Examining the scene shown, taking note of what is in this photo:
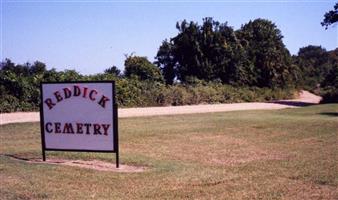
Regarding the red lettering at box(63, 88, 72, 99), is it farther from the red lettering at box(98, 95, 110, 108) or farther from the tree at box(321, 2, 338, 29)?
the tree at box(321, 2, 338, 29)

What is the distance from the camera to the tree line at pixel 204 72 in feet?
102

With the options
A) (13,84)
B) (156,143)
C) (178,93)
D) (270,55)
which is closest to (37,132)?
(156,143)

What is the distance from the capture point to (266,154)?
12.6 m

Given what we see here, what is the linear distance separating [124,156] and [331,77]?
144ft

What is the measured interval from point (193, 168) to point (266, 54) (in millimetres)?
47502

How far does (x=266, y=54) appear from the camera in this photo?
5631cm

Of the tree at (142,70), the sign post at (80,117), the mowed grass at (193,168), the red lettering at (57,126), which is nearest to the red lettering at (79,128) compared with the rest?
the sign post at (80,117)

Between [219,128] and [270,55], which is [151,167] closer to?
[219,128]

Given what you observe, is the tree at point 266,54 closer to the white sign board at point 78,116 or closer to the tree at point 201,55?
the tree at point 201,55

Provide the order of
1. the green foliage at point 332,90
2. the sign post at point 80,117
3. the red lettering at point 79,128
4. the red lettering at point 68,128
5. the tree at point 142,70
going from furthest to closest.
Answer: the green foliage at point 332,90 → the tree at point 142,70 → the red lettering at point 68,128 → the red lettering at point 79,128 → the sign post at point 80,117

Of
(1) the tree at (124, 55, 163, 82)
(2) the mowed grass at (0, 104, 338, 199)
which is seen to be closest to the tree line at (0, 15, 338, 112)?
(1) the tree at (124, 55, 163, 82)

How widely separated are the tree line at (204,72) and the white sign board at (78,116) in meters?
15.6

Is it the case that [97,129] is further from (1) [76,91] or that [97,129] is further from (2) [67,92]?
(2) [67,92]

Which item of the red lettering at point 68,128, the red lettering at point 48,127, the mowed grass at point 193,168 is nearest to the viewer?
the mowed grass at point 193,168
